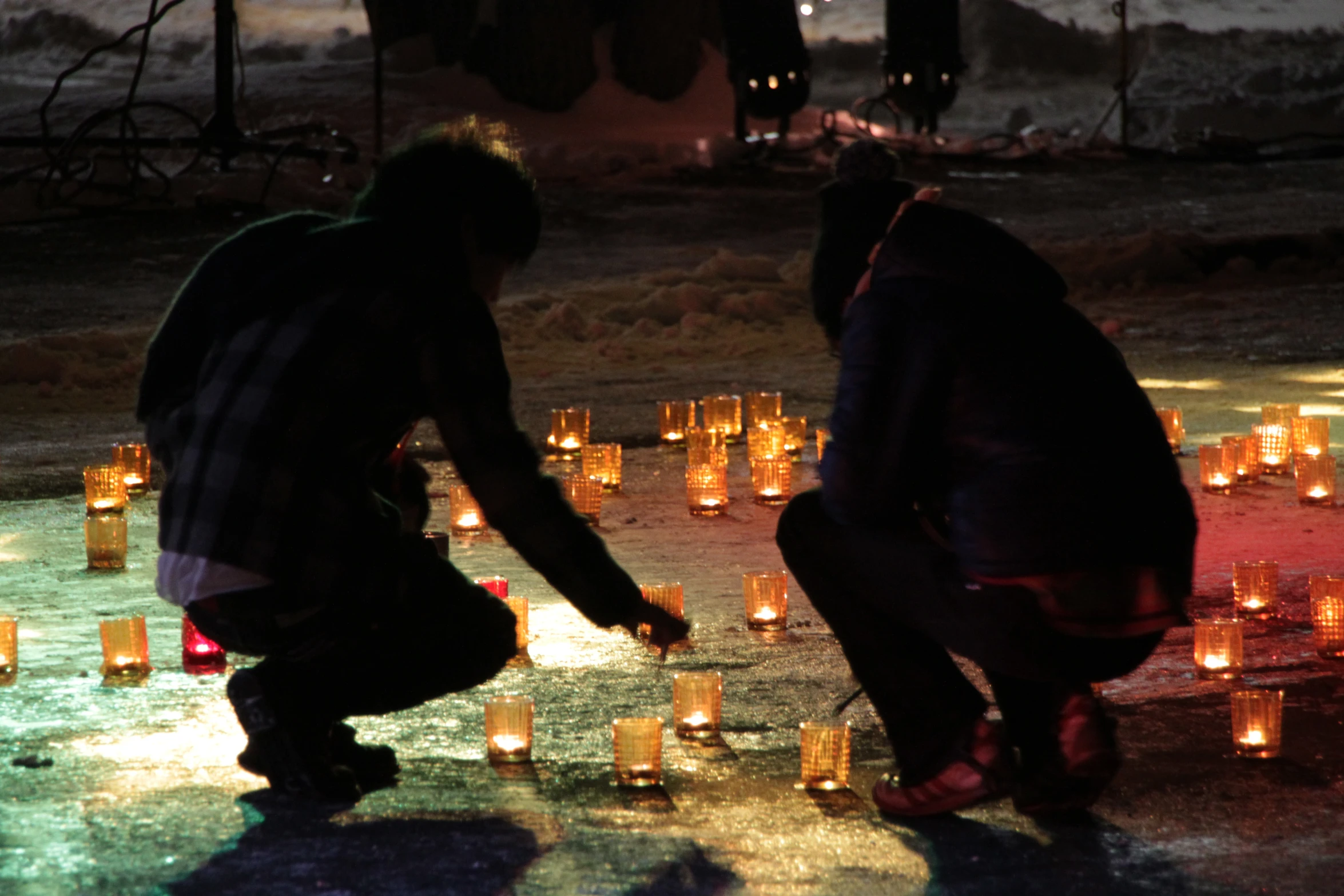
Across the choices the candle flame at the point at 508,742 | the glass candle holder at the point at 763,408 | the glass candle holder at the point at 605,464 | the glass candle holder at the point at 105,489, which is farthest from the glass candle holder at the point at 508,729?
the glass candle holder at the point at 763,408

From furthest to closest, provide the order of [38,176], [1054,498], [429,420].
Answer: [38,176] < [429,420] < [1054,498]

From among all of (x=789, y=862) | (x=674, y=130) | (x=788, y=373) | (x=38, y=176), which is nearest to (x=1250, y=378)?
(x=788, y=373)

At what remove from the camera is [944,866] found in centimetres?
253

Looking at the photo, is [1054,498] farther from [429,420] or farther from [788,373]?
[788,373]

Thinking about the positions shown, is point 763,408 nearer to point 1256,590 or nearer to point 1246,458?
point 1246,458

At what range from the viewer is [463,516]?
5.50 metres

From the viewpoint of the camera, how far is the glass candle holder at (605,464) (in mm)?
6074

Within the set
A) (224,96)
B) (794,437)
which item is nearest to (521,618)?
(794,437)

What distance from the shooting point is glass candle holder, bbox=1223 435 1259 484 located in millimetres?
6059

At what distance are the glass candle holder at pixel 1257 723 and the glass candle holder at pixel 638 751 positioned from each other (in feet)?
3.44

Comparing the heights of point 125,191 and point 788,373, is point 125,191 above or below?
above

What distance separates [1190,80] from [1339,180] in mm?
12556

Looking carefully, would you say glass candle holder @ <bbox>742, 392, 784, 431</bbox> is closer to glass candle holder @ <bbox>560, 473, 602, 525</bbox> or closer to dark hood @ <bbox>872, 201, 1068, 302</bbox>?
glass candle holder @ <bbox>560, 473, 602, 525</bbox>

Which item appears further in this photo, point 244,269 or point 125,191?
point 125,191
